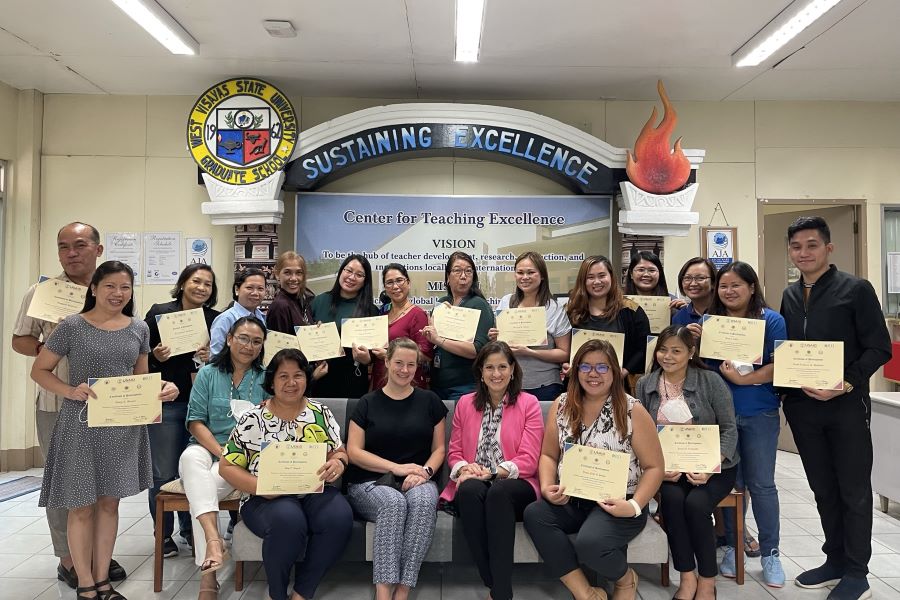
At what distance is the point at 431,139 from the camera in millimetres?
4820

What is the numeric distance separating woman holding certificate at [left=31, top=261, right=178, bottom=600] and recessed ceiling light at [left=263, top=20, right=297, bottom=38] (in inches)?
83.9

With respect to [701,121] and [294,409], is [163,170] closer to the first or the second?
[294,409]

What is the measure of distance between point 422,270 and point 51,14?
3071 mm

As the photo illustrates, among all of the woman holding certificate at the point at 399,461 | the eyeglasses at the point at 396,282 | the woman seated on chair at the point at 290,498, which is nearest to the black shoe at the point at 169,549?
the woman seated on chair at the point at 290,498

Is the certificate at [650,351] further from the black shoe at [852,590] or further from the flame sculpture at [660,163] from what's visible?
the flame sculpture at [660,163]

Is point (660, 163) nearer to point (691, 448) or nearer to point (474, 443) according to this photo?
point (691, 448)

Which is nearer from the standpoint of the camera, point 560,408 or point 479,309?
point 560,408

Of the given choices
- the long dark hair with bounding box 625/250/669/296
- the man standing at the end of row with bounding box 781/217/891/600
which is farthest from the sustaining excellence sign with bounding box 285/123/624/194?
the man standing at the end of row with bounding box 781/217/891/600

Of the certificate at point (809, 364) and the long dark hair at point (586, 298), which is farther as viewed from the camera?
the long dark hair at point (586, 298)

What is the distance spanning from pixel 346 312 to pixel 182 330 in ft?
2.90

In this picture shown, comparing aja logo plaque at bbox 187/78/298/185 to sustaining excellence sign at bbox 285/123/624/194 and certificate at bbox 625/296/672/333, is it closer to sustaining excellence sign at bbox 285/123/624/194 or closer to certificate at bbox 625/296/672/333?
sustaining excellence sign at bbox 285/123/624/194

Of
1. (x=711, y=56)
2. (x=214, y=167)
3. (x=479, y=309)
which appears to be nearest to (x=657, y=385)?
(x=479, y=309)

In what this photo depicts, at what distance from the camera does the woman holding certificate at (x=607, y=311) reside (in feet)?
10.8

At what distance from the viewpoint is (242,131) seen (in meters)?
4.85
